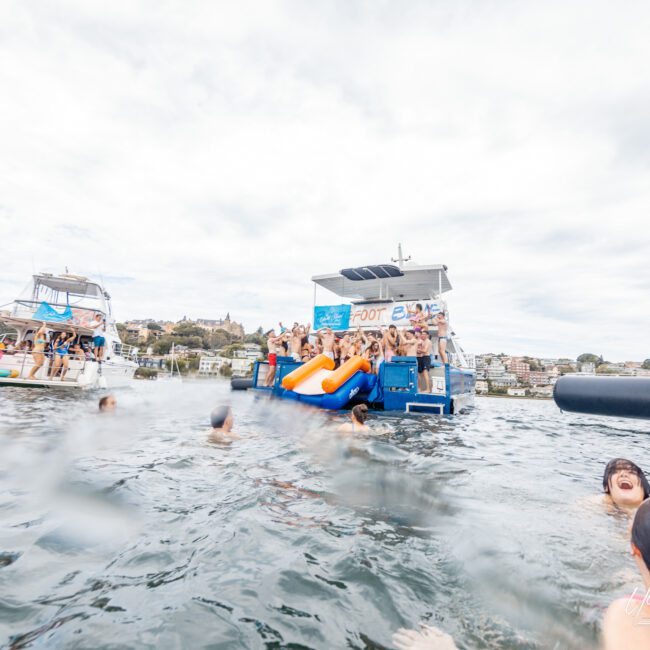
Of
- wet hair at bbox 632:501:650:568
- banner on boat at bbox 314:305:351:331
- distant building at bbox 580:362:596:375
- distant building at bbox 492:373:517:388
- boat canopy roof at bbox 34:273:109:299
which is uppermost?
boat canopy roof at bbox 34:273:109:299

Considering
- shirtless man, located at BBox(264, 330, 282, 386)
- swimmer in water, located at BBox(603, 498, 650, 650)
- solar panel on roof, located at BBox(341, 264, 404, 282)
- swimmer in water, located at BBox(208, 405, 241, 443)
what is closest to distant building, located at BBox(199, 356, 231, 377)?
solar panel on roof, located at BBox(341, 264, 404, 282)

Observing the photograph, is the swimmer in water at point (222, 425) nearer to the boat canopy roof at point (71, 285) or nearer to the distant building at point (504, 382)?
the boat canopy roof at point (71, 285)

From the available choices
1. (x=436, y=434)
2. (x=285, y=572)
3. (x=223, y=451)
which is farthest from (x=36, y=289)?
(x=285, y=572)

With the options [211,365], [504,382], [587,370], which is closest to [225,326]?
[211,365]

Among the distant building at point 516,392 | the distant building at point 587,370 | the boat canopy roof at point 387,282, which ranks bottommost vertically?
the distant building at point 516,392

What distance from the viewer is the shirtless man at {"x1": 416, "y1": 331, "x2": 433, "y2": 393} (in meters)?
9.95

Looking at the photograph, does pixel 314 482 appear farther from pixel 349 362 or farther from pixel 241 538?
pixel 349 362

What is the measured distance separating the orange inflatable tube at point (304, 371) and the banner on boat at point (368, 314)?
4557mm

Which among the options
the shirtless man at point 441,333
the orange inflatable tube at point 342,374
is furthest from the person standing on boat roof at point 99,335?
the shirtless man at point 441,333

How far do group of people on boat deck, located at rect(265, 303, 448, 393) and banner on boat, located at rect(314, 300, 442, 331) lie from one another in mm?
385

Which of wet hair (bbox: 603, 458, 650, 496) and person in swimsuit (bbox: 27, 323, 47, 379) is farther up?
person in swimsuit (bbox: 27, 323, 47, 379)

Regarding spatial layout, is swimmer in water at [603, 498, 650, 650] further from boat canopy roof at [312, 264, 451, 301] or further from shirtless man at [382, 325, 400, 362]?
boat canopy roof at [312, 264, 451, 301]

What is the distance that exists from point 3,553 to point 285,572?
1.51m

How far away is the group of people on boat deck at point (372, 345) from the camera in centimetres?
1022
